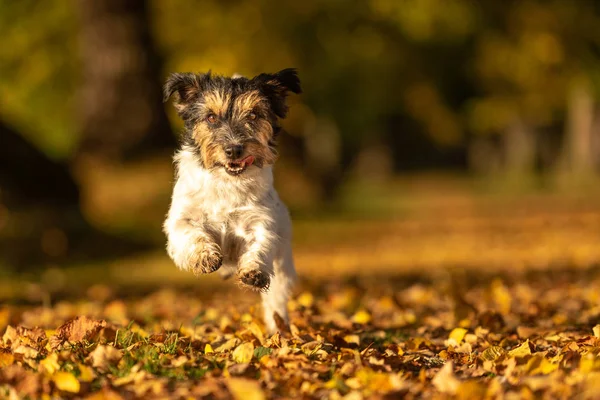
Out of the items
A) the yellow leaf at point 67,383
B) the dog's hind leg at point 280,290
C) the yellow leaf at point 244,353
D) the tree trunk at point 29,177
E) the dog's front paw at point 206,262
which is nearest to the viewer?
the yellow leaf at point 67,383

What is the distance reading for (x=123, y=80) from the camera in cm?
1744

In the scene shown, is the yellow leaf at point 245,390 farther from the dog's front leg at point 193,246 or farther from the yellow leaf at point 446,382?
the dog's front leg at point 193,246

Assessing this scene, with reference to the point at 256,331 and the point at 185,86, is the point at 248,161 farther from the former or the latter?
the point at 256,331

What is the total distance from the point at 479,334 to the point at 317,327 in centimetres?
129

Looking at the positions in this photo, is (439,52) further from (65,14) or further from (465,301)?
(465,301)

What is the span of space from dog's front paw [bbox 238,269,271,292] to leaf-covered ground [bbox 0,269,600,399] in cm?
36

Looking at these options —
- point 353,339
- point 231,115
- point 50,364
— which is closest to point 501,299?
point 353,339

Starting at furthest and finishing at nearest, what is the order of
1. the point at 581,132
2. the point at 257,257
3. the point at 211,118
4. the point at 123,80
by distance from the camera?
the point at 581,132 < the point at 123,80 < the point at 211,118 < the point at 257,257

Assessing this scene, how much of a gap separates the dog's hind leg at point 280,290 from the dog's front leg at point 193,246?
2.38 feet

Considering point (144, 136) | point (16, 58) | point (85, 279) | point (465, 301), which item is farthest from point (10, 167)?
point (16, 58)

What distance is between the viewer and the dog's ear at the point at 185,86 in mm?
5762

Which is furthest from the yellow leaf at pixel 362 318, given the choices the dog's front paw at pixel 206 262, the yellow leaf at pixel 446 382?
the yellow leaf at pixel 446 382

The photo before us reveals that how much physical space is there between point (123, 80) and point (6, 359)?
13265mm

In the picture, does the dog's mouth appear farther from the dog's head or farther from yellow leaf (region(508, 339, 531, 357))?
yellow leaf (region(508, 339, 531, 357))
